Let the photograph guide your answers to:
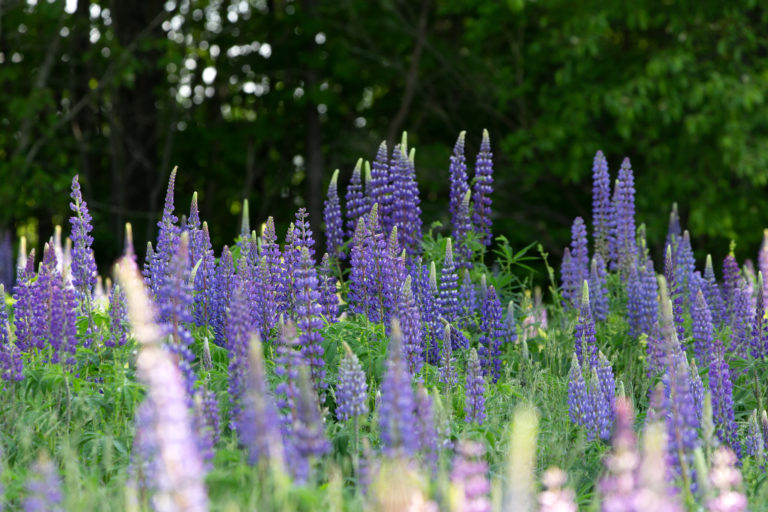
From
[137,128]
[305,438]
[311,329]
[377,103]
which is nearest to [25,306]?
[311,329]

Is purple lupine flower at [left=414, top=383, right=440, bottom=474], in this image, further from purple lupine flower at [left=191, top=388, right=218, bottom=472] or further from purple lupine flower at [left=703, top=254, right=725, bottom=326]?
purple lupine flower at [left=703, top=254, right=725, bottom=326]

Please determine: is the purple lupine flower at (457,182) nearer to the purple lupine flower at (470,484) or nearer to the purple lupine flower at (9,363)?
the purple lupine flower at (9,363)

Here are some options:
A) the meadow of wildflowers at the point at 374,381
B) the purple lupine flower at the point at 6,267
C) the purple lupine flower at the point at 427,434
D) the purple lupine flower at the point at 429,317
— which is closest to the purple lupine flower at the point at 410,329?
the meadow of wildflowers at the point at 374,381

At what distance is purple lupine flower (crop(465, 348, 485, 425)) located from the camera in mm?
4133

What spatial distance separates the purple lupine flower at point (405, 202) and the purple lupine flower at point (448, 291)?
1.90 ft

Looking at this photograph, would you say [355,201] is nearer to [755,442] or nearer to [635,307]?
[635,307]

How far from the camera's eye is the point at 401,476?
2.51 m

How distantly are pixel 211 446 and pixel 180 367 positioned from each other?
33 cm

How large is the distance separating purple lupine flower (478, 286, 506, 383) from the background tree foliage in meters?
8.18

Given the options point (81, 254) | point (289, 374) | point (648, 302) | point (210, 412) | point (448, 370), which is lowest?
point (210, 412)

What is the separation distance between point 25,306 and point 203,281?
95 cm

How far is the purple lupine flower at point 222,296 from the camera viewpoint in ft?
16.5

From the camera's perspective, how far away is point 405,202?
5992 mm

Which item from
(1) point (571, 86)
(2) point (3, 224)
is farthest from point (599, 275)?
(2) point (3, 224)
